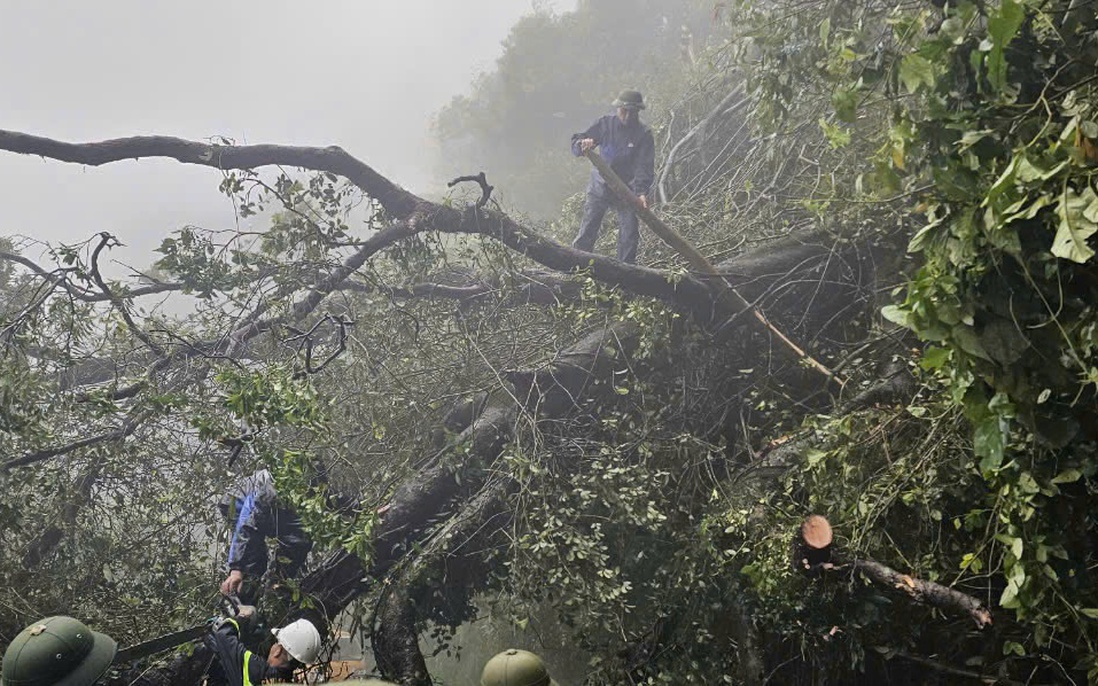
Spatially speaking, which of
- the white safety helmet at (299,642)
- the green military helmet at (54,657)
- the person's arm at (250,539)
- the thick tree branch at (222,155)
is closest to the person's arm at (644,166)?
the thick tree branch at (222,155)

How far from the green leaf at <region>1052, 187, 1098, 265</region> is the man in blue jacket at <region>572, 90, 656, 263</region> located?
4671 millimetres

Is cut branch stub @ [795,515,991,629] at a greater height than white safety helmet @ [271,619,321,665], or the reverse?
white safety helmet @ [271,619,321,665]

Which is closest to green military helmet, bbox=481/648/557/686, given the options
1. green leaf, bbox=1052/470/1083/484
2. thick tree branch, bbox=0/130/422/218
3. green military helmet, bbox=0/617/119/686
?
green military helmet, bbox=0/617/119/686

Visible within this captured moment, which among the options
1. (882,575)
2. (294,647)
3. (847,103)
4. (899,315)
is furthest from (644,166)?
(294,647)

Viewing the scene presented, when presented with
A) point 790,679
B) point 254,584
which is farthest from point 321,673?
point 790,679

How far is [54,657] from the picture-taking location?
252cm

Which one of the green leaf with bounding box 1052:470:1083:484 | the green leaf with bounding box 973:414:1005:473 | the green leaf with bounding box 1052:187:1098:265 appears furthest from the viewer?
the green leaf with bounding box 1052:470:1083:484

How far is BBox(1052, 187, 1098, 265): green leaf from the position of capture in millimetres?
1467

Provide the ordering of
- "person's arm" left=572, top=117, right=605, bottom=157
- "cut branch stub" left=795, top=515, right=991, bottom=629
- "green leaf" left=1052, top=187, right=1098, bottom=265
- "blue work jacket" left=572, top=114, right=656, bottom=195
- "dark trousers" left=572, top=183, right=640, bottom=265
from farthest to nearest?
1. "blue work jacket" left=572, top=114, right=656, bottom=195
2. "dark trousers" left=572, top=183, right=640, bottom=265
3. "person's arm" left=572, top=117, right=605, bottom=157
4. "cut branch stub" left=795, top=515, right=991, bottom=629
5. "green leaf" left=1052, top=187, right=1098, bottom=265

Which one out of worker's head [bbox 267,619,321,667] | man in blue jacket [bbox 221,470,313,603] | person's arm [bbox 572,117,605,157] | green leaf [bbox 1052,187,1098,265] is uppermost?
person's arm [bbox 572,117,605,157]

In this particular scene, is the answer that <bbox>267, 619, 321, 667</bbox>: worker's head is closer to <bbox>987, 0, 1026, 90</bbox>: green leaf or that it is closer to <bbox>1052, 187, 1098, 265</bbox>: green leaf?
<bbox>1052, 187, 1098, 265</bbox>: green leaf

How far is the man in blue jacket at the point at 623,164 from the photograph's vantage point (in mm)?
6164

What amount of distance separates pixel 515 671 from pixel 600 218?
4767mm

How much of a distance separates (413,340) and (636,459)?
2.04 meters
